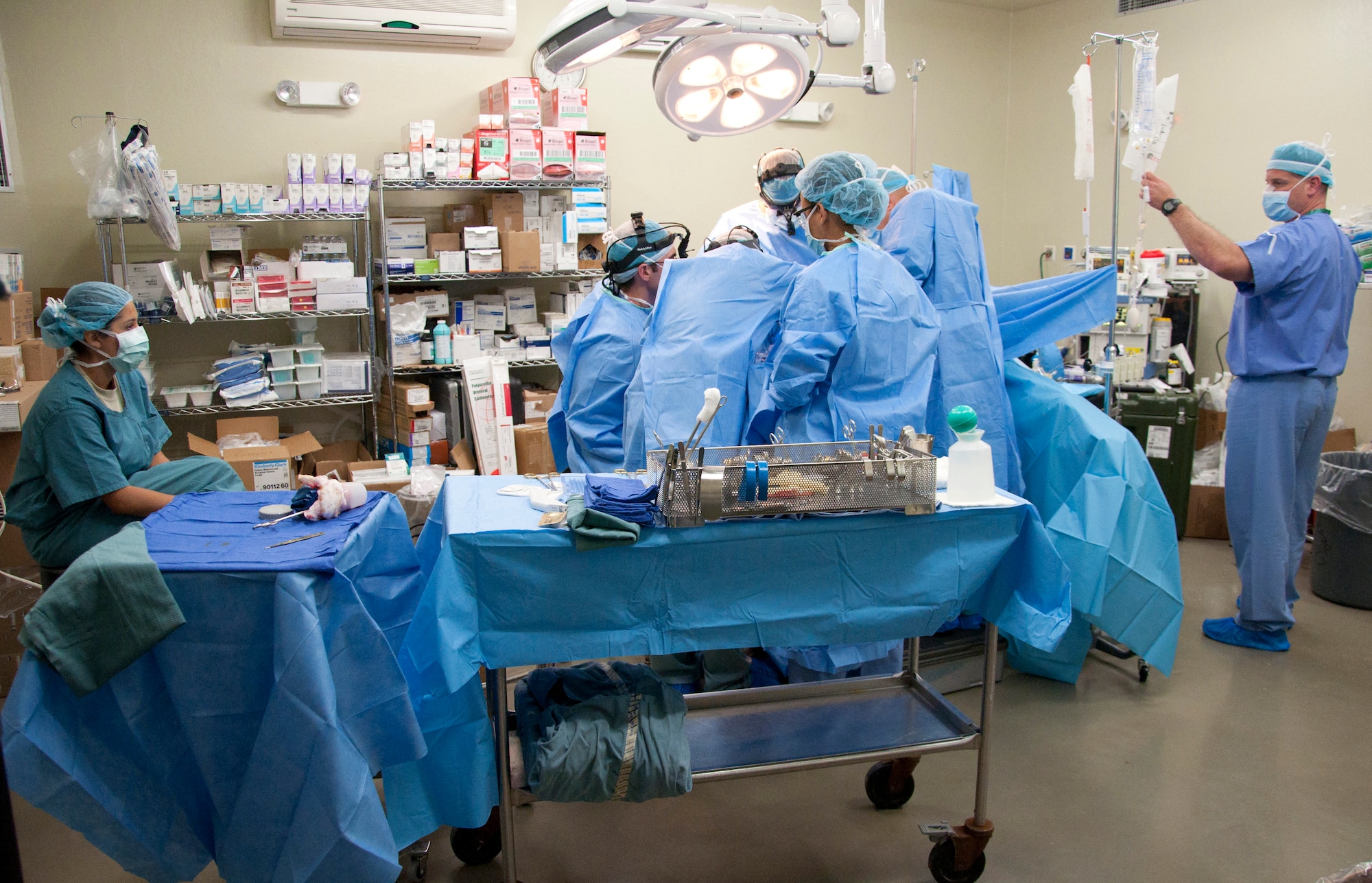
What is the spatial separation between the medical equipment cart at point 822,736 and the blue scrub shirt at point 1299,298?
91.9 inches

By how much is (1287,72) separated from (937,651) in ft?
15.0

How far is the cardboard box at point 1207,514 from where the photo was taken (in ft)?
17.6

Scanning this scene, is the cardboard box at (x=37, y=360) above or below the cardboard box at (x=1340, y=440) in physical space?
above

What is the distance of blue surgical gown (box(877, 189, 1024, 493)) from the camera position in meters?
3.27

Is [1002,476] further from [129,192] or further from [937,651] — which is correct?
[129,192]

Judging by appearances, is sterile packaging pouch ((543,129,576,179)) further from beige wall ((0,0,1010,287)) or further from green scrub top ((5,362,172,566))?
green scrub top ((5,362,172,566))

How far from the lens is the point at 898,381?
299cm

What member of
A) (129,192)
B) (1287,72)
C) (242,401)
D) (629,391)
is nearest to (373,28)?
(129,192)

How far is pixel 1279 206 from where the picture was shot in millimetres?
3977

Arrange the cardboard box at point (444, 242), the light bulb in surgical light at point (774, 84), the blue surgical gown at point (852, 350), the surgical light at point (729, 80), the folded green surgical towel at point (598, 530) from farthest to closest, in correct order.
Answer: the cardboard box at point (444, 242) < the blue surgical gown at point (852, 350) < the light bulb in surgical light at point (774, 84) < the surgical light at point (729, 80) < the folded green surgical towel at point (598, 530)

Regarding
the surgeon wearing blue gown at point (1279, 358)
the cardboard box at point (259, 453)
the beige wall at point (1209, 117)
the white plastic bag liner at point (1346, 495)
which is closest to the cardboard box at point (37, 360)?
the cardboard box at point (259, 453)

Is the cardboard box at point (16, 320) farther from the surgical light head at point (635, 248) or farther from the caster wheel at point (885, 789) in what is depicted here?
the caster wheel at point (885, 789)

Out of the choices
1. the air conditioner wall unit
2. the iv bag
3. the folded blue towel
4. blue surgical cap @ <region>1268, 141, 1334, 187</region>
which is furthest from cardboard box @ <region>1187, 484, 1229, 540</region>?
the air conditioner wall unit

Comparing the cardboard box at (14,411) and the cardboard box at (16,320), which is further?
the cardboard box at (16,320)
